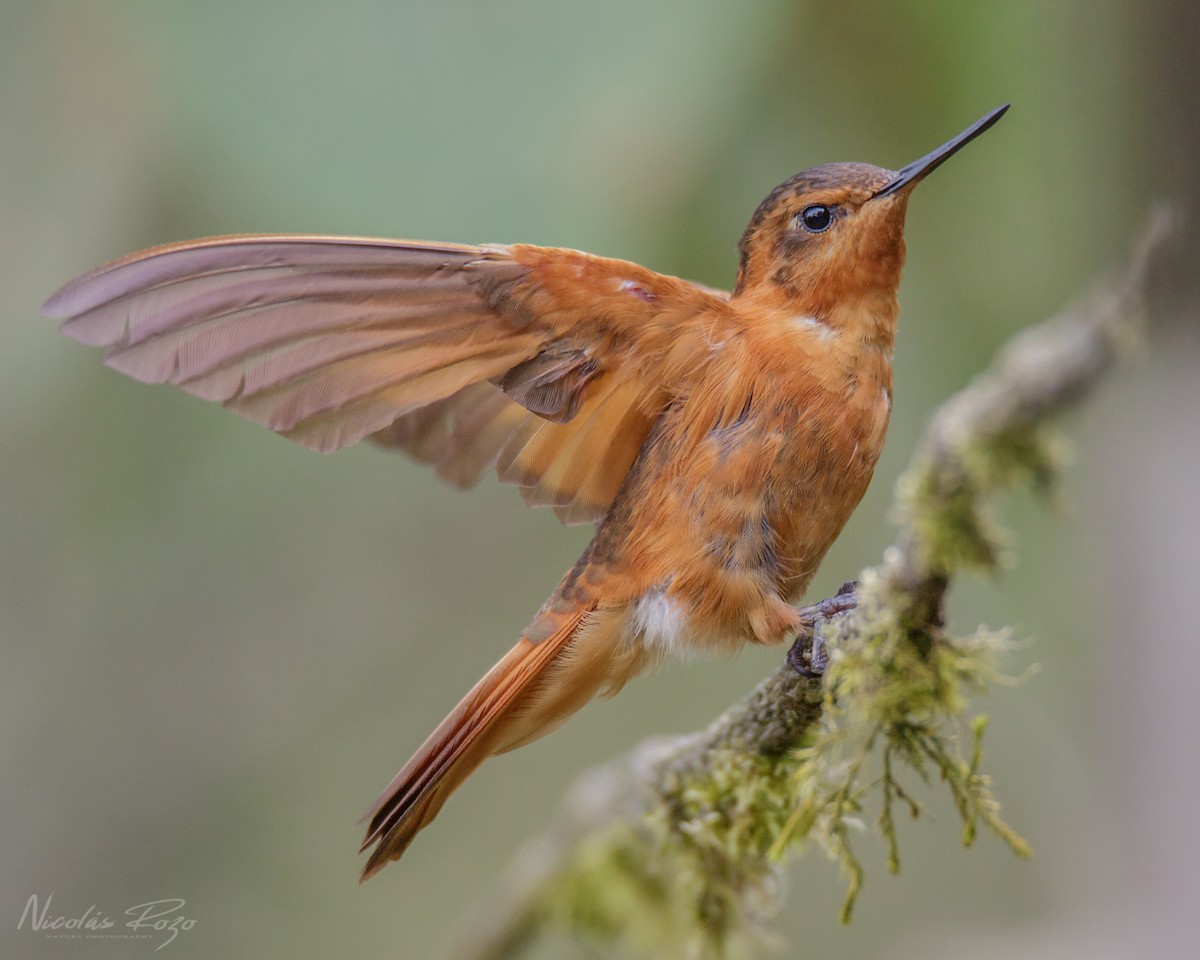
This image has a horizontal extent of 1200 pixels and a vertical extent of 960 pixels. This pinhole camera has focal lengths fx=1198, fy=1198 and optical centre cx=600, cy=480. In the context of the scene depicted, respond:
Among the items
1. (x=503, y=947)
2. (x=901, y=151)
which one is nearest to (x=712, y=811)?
(x=503, y=947)

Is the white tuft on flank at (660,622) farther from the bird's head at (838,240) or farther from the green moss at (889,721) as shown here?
the bird's head at (838,240)

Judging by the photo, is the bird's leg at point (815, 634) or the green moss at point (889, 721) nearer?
the green moss at point (889, 721)

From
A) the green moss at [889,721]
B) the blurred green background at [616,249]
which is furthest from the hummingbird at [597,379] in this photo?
the green moss at [889,721]

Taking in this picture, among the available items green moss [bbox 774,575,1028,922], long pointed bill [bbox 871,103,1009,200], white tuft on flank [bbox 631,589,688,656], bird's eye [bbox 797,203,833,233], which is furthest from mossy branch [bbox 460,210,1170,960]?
bird's eye [bbox 797,203,833,233]

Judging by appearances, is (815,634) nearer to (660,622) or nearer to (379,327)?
(660,622)

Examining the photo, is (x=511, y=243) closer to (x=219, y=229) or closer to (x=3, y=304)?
(x=219, y=229)

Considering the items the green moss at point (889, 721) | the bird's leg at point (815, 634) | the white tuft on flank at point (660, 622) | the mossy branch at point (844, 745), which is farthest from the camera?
the white tuft on flank at point (660, 622)

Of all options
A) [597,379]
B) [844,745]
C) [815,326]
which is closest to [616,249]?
[597,379]

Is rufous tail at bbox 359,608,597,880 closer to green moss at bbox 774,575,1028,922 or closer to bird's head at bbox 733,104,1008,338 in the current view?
green moss at bbox 774,575,1028,922

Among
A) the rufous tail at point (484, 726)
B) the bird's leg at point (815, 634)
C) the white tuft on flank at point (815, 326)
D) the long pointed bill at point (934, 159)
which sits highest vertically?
the long pointed bill at point (934, 159)
